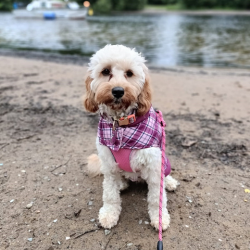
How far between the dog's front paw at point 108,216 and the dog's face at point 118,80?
1216mm

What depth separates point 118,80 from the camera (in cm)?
262

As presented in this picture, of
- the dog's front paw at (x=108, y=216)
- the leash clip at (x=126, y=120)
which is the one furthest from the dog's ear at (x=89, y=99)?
the dog's front paw at (x=108, y=216)

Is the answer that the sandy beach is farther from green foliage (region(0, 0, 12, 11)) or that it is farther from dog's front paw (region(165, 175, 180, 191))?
green foliage (region(0, 0, 12, 11))

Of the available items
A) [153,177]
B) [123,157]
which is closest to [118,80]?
[123,157]

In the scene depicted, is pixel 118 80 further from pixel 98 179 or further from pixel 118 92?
pixel 98 179

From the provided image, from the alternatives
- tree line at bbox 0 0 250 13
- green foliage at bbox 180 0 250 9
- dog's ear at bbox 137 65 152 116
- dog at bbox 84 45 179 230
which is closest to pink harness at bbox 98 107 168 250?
dog at bbox 84 45 179 230

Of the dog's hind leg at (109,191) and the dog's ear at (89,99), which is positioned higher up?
the dog's ear at (89,99)

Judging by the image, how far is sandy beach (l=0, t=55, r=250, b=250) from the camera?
2820 millimetres

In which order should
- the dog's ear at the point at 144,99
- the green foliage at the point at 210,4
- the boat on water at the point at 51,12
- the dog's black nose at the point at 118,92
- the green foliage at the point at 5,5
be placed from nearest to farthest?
the dog's black nose at the point at 118,92
the dog's ear at the point at 144,99
the boat on water at the point at 51,12
the green foliage at the point at 210,4
the green foliage at the point at 5,5

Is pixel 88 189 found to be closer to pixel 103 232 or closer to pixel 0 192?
pixel 103 232

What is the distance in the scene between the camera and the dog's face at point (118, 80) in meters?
2.56

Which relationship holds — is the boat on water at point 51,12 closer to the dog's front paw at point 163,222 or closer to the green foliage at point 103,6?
the green foliage at point 103,6

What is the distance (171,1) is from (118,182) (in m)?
80.1

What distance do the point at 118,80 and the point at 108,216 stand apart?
61.0 inches
